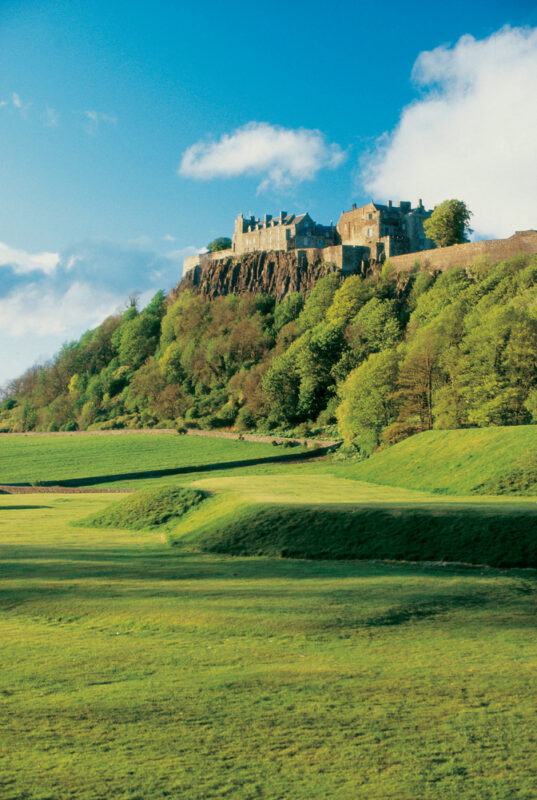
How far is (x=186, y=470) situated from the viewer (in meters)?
73.0

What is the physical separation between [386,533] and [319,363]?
256ft

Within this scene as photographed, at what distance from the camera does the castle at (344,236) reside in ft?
409

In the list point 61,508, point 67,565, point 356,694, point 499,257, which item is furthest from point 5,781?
point 499,257

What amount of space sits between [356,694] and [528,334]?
54.9m

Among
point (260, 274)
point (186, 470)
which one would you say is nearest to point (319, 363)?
point (186, 470)

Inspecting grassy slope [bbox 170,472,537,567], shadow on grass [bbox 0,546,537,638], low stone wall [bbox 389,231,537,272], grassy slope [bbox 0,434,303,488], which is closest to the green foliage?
low stone wall [bbox 389,231,537,272]

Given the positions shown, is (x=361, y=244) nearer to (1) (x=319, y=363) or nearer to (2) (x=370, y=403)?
(1) (x=319, y=363)

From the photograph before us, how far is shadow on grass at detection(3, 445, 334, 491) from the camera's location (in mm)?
66688

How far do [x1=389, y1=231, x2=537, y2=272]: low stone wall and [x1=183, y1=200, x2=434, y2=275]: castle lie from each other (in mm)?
9429

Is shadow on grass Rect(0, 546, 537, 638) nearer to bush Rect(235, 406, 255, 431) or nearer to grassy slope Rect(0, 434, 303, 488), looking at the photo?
grassy slope Rect(0, 434, 303, 488)

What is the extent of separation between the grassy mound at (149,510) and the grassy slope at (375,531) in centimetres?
315

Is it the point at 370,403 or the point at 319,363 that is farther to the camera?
the point at 319,363

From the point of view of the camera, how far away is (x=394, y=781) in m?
7.37

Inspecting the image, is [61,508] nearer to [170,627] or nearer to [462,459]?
[462,459]
